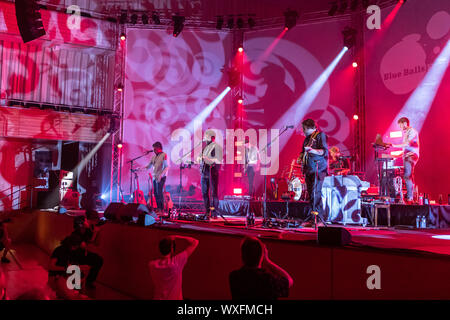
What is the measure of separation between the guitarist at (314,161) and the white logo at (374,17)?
748 centimetres

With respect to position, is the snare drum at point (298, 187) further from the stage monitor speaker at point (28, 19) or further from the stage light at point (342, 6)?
the stage monitor speaker at point (28, 19)

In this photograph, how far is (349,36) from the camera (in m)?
11.6

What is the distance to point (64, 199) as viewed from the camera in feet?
37.3

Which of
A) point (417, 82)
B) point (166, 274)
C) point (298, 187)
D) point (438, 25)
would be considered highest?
point (438, 25)

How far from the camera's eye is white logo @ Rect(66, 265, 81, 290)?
17.2 ft

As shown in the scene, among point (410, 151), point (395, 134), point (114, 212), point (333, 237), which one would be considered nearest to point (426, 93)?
point (395, 134)

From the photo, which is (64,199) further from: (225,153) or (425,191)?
(425,191)

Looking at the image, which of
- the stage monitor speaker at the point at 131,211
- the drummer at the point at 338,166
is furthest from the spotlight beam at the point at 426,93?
the stage monitor speaker at the point at 131,211

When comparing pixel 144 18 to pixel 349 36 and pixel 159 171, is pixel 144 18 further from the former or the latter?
pixel 159 171

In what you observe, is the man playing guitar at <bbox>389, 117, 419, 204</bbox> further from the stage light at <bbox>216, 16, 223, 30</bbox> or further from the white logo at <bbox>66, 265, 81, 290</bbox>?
the stage light at <bbox>216, 16, 223, 30</bbox>

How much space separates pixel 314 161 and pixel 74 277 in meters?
3.67

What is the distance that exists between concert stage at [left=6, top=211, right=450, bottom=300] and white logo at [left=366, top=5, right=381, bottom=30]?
9120mm
